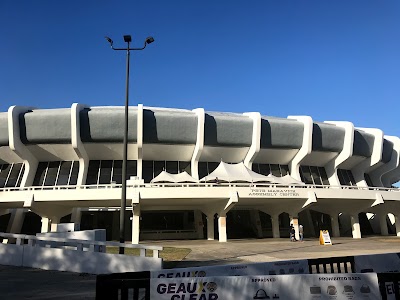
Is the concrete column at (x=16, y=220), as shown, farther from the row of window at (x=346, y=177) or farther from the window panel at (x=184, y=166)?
the row of window at (x=346, y=177)

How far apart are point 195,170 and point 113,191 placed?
12.3 meters

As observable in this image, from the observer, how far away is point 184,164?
39219 mm

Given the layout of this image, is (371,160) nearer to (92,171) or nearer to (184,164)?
(184,164)

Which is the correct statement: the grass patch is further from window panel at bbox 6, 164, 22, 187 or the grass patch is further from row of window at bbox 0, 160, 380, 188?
window panel at bbox 6, 164, 22, 187

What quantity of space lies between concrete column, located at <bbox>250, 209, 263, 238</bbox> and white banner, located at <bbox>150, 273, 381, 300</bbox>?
32800 millimetres

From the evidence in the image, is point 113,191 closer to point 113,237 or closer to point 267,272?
point 113,237

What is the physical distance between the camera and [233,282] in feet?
14.5

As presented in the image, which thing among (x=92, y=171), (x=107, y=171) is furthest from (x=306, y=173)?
(x=92, y=171)

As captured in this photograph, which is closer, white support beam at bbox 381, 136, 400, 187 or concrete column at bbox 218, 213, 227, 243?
concrete column at bbox 218, 213, 227, 243

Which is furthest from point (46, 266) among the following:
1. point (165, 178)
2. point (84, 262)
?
point (165, 178)

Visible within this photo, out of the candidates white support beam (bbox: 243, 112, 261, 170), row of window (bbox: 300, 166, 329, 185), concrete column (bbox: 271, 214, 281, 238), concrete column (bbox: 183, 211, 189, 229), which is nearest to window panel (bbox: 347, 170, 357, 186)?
row of window (bbox: 300, 166, 329, 185)

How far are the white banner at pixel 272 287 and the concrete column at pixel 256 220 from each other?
32.8 metres

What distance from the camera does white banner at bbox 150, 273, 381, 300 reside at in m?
4.32

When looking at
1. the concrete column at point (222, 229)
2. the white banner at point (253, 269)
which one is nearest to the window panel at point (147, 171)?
the concrete column at point (222, 229)
